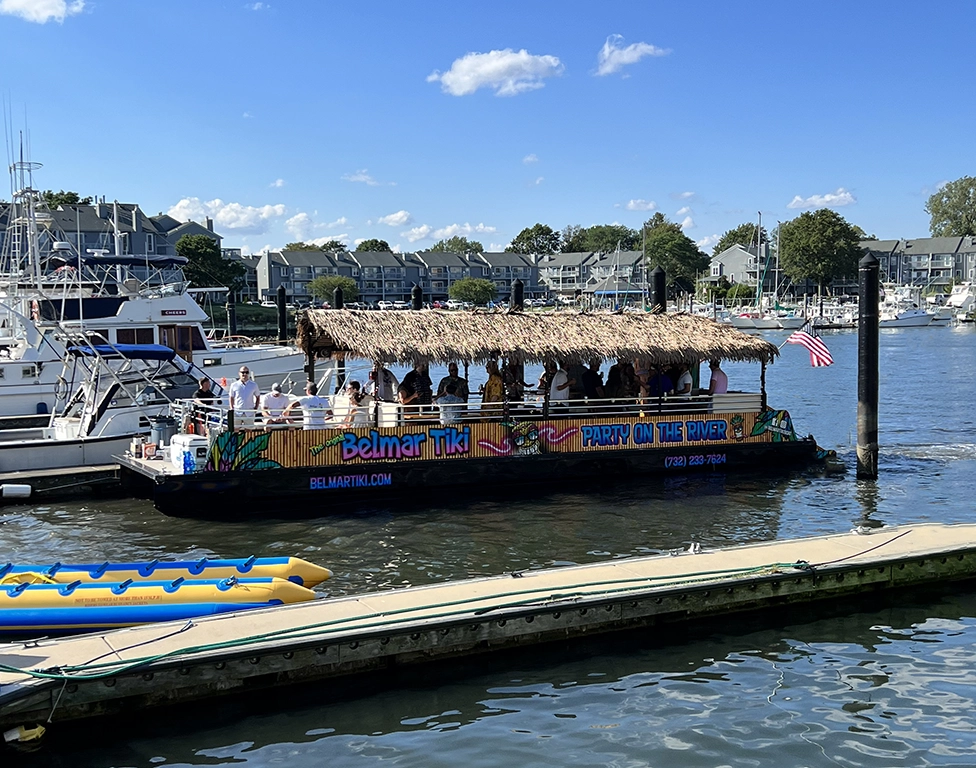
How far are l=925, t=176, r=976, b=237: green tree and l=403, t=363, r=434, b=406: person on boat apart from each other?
17351 cm

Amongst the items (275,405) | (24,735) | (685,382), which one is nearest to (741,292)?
(685,382)

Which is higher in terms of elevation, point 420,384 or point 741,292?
point 741,292

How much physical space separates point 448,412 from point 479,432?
2.56ft

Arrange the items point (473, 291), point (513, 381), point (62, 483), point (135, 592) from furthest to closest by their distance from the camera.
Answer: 1. point (473, 291)
2. point (513, 381)
3. point (62, 483)
4. point (135, 592)

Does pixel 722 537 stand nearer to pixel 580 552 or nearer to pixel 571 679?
pixel 580 552

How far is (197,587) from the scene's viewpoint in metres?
→ 11.3

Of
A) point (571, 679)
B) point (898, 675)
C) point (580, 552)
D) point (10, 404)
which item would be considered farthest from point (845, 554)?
point (10, 404)

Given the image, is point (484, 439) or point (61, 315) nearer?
point (484, 439)

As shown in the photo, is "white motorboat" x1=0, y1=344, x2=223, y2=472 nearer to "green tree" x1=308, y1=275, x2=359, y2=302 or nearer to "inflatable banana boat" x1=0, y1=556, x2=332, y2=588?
"inflatable banana boat" x1=0, y1=556, x2=332, y2=588

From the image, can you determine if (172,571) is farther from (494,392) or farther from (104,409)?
(104,409)

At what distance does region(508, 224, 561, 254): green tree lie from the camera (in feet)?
622

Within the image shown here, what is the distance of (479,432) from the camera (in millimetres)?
19406

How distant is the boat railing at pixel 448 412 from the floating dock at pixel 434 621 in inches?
269

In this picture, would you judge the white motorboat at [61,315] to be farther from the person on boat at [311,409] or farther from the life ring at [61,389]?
the person on boat at [311,409]
